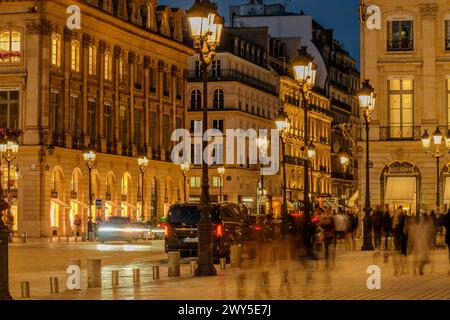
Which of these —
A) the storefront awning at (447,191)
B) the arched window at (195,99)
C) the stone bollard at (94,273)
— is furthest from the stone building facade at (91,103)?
the stone bollard at (94,273)

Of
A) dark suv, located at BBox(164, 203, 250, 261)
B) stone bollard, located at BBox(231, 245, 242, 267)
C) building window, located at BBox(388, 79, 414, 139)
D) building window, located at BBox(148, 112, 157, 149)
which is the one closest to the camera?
stone bollard, located at BBox(231, 245, 242, 267)

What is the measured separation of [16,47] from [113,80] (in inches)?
595

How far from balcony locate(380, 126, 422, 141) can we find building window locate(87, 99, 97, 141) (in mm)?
29989

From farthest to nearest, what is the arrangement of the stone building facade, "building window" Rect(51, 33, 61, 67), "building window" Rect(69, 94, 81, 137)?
"building window" Rect(69, 94, 81, 137) → "building window" Rect(51, 33, 61, 67) → the stone building facade

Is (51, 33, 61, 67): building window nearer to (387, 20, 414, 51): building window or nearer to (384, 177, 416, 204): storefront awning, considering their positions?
(387, 20, 414, 51): building window

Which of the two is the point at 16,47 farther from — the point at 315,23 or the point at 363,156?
the point at 315,23

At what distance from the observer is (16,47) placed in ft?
279

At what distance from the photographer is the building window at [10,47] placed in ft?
278

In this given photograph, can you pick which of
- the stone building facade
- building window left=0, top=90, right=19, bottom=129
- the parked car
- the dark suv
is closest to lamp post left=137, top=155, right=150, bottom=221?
the stone building facade

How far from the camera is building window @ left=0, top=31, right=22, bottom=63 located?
3339 inches

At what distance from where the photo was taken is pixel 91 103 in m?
94.9

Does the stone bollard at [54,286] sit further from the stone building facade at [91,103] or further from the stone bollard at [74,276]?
the stone building facade at [91,103]

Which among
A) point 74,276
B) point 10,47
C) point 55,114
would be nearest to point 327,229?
point 74,276

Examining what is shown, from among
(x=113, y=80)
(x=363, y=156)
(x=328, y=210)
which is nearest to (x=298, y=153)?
(x=113, y=80)
